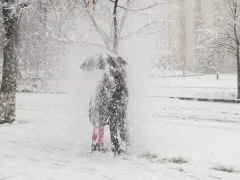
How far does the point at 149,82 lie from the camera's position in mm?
8516

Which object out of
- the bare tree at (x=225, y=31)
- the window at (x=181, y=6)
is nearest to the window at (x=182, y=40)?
the window at (x=181, y=6)

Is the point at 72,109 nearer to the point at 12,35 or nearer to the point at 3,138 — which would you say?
the point at 3,138

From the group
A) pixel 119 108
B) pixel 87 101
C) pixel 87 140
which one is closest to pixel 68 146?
pixel 87 140

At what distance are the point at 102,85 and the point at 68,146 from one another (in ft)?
5.81

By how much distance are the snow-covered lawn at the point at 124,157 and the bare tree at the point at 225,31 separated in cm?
1360

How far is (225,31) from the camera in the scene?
23406 millimetres

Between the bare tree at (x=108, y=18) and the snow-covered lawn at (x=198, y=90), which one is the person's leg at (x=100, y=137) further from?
the bare tree at (x=108, y=18)

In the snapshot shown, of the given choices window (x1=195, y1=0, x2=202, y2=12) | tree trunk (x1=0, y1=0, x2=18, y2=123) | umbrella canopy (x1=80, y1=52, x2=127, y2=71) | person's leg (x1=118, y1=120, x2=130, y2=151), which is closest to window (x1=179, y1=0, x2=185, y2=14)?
window (x1=195, y1=0, x2=202, y2=12)

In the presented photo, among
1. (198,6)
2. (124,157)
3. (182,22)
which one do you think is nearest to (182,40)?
(182,22)

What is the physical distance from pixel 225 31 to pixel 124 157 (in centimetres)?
1847

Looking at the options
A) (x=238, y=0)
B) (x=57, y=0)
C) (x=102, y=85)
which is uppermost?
(x=238, y=0)

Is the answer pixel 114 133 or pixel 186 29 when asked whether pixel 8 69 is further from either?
pixel 186 29

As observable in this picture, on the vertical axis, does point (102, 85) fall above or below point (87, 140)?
above

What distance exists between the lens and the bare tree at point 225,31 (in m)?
22.7
